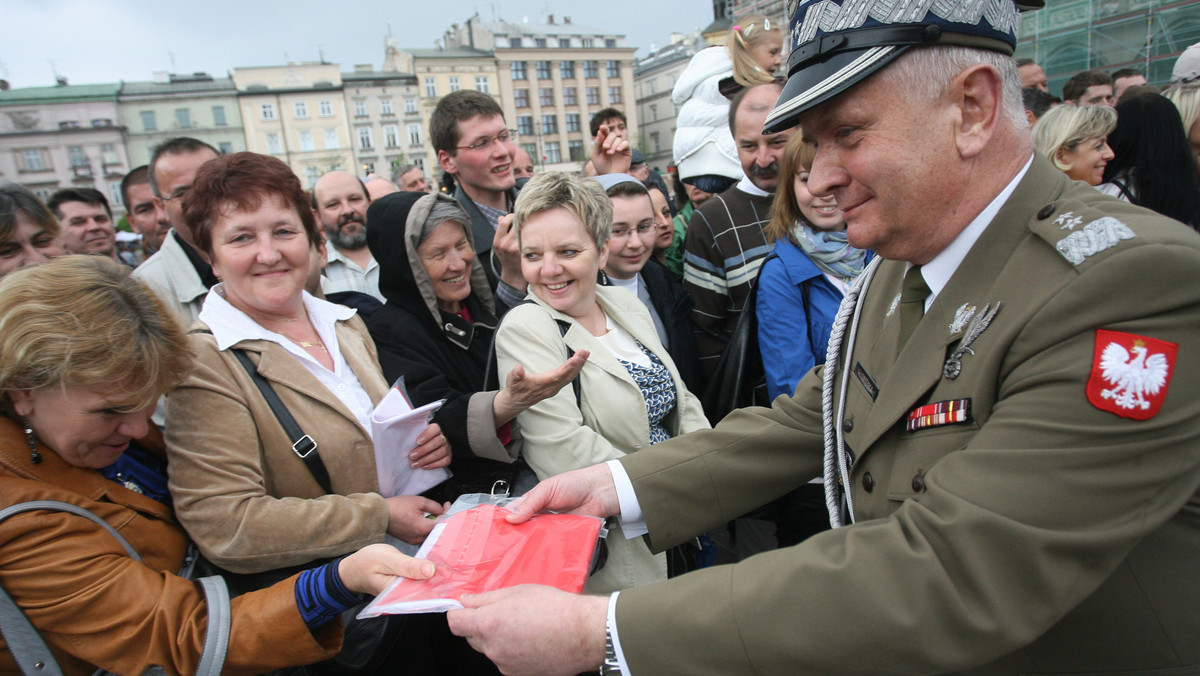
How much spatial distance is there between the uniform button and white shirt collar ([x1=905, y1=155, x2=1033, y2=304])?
17.5 inches

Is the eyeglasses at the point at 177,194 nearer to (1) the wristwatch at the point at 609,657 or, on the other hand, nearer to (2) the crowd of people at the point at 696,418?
(2) the crowd of people at the point at 696,418

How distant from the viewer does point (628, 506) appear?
6.55 feet

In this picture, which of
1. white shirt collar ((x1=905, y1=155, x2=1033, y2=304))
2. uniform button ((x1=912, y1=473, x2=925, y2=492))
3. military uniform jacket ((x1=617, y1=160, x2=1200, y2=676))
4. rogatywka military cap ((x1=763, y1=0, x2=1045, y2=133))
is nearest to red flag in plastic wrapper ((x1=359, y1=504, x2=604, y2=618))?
military uniform jacket ((x1=617, y1=160, x2=1200, y2=676))

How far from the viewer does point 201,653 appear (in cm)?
179

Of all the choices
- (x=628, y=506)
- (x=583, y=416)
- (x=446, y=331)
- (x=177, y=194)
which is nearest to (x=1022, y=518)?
(x=628, y=506)

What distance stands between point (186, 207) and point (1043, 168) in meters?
2.74

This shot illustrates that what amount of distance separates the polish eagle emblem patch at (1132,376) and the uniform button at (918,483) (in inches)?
13.5

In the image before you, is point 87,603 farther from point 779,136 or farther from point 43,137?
point 43,137

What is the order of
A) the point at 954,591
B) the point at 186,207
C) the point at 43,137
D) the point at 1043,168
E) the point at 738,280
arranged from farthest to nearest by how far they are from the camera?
the point at 43,137 → the point at 738,280 → the point at 186,207 → the point at 1043,168 → the point at 954,591

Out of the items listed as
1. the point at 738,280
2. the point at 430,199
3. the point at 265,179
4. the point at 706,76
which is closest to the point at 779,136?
the point at 738,280

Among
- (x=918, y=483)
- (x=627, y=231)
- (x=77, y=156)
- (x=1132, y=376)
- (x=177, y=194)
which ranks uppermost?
(x=77, y=156)

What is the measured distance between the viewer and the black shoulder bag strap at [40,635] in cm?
166

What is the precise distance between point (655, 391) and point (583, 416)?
36 cm

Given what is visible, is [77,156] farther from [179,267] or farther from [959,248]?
[959,248]
